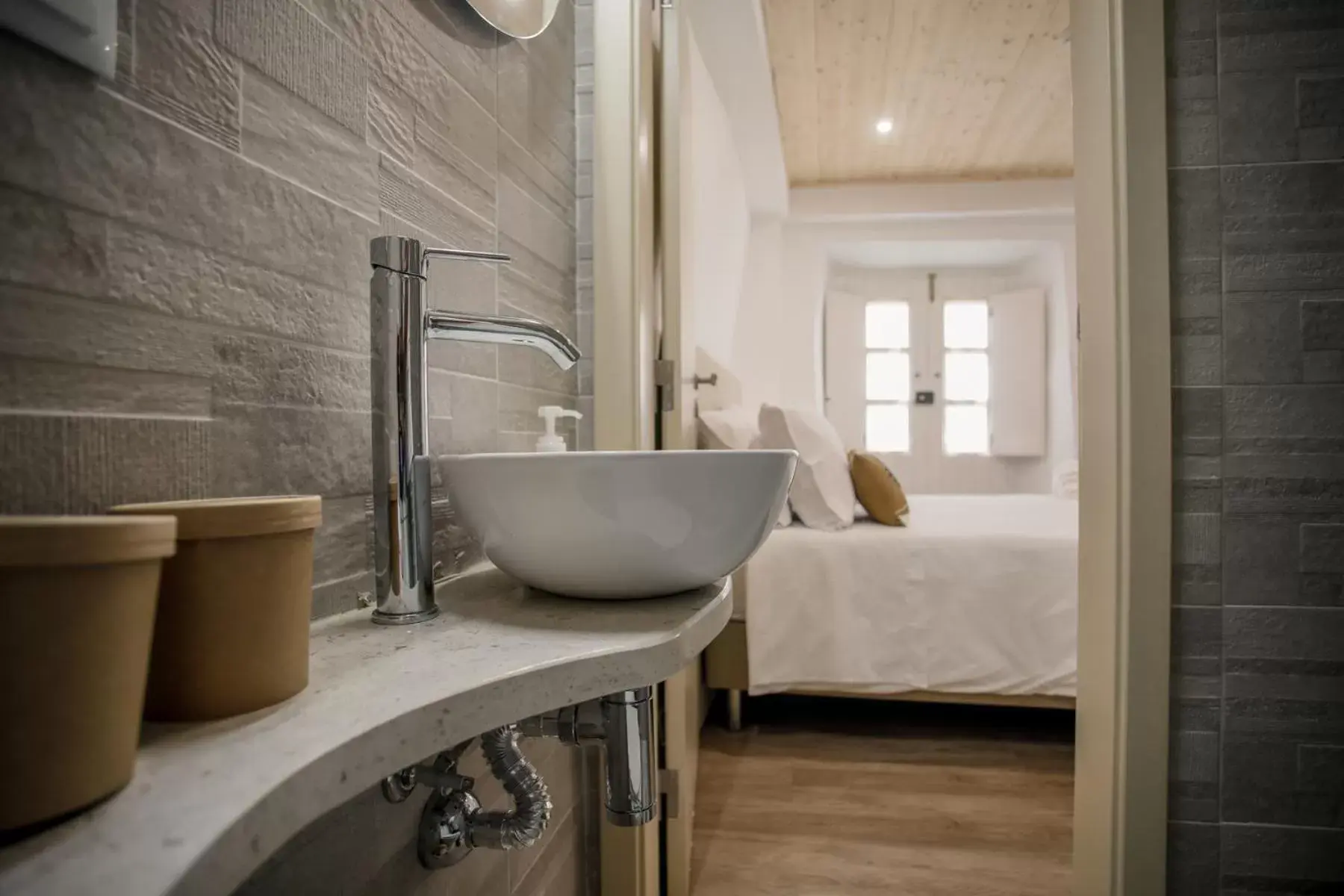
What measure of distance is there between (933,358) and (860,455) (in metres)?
3.09

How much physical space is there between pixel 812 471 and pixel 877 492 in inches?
9.3

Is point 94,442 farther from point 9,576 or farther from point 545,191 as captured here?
point 545,191

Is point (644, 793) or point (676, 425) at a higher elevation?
point (676, 425)

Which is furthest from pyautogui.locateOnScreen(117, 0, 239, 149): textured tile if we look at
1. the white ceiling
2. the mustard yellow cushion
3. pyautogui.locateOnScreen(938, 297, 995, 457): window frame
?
pyautogui.locateOnScreen(938, 297, 995, 457): window frame

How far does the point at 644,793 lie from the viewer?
0.73 metres

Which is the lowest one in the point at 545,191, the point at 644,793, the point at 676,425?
the point at 644,793

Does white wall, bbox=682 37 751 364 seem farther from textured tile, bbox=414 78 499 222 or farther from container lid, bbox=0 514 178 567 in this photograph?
container lid, bbox=0 514 178 567

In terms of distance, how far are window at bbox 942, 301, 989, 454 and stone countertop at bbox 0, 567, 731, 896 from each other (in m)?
5.12

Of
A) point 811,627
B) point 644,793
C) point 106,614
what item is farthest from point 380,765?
point 811,627

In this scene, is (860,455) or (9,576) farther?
(860,455)

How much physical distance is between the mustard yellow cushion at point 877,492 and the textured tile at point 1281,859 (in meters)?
1.44

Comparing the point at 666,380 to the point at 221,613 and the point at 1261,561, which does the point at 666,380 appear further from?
the point at 221,613

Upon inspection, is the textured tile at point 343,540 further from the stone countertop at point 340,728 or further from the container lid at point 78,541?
the container lid at point 78,541

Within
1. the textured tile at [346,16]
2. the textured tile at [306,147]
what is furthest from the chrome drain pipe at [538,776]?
the textured tile at [346,16]
